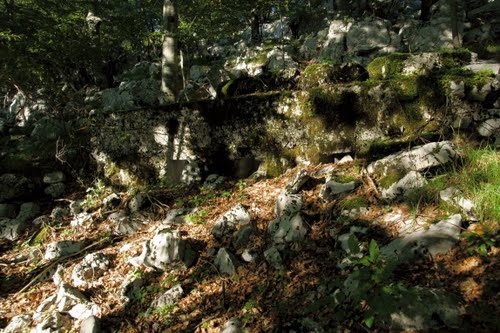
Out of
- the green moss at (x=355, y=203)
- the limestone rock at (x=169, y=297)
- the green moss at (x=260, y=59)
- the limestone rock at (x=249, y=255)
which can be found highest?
the green moss at (x=260, y=59)

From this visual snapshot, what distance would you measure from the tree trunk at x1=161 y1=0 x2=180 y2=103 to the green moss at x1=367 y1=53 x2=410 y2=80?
15.6ft

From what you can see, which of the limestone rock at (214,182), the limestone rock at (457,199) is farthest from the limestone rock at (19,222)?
the limestone rock at (457,199)

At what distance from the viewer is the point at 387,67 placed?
207 inches

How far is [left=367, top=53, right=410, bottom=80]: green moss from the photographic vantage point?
5.19 meters

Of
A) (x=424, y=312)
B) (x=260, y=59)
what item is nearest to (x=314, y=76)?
(x=424, y=312)

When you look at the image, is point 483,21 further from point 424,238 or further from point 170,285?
point 170,285

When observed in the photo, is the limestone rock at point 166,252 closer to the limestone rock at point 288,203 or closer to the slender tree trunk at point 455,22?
the limestone rock at point 288,203

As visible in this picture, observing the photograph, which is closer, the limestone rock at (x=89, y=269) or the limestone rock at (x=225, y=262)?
the limestone rock at (x=225, y=262)

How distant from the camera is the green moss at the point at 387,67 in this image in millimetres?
5191

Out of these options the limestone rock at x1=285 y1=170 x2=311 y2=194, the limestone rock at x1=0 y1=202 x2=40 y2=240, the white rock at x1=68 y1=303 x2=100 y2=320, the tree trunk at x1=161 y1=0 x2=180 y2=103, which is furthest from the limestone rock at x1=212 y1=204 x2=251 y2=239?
the tree trunk at x1=161 y1=0 x2=180 y2=103

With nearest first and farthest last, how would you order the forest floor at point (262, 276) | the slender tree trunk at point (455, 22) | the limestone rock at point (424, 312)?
the limestone rock at point (424, 312)
the forest floor at point (262, 276)
the slender tree trunk at point (455, 22)

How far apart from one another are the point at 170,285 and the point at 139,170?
3093mm

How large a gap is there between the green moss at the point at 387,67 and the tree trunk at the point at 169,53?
15.6 ft

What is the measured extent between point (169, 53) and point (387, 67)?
17.0ft
